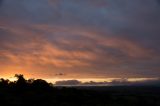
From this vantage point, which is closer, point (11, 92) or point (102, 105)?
point (102, 105)

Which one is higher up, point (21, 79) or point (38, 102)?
point (21, 79)

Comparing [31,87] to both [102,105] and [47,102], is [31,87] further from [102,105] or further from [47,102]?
[102,105]

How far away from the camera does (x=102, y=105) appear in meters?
51.8

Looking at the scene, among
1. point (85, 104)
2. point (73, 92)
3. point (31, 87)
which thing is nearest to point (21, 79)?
point (31, 87)

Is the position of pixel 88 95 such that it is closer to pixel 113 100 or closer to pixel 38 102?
pixel 113 100

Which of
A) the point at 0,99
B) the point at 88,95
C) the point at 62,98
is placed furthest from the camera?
the point at 88,95

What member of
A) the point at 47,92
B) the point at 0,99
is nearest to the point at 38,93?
the point at 47,92

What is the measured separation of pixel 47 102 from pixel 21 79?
30.1 ft

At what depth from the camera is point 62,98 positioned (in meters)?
53.7

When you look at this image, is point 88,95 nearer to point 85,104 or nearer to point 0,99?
point 85,104

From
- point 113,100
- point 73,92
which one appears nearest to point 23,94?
point 73,92

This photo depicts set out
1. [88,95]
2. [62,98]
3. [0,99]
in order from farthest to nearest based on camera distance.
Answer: [88,95]
[62,98]
[0,99]

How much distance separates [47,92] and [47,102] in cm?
519

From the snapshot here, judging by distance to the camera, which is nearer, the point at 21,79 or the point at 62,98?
the point at 62,98
